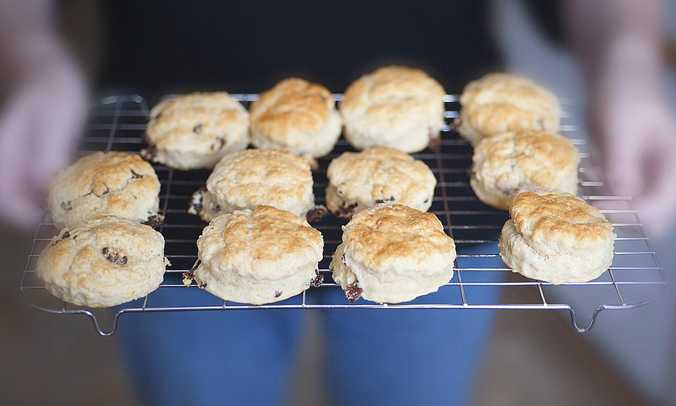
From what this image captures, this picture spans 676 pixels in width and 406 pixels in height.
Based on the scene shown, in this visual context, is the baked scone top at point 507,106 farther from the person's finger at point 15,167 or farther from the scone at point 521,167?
the person's finger at point 15,167

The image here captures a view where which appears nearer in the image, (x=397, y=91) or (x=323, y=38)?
(x=397, y=91)

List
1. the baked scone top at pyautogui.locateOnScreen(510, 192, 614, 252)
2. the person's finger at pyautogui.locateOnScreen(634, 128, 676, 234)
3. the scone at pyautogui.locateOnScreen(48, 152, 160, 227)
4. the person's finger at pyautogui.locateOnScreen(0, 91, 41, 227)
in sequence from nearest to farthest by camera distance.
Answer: the person's finger at pyautogui.locateOnScreen(0, 91, 41, 227)
the baked scone top at pyautogui.locateOnScreen(510, 192, 614, 252)
the scone at pyautogui.locateOnScreen(48, 152, 160, 227)
the person's finger at pyautogui.locateOnScreen(634, 128, 676, 234)

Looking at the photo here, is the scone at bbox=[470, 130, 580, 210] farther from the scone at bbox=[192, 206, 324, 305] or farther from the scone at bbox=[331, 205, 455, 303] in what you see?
the scone at bbox=[192, 206, 324, 305]

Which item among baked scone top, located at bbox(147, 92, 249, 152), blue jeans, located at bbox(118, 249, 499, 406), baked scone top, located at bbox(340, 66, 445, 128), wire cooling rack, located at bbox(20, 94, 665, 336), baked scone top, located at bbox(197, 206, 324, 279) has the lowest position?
blue jeans, located at bbox(118, 249, 499, 406)

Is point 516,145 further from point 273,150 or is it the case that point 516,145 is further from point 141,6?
point 141,6

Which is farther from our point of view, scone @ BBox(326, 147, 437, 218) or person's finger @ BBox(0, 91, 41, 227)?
scone @ BBox(326, 147, 437, 218)

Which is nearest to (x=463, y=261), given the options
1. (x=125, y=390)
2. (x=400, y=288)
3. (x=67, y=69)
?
(x=400, y=288)

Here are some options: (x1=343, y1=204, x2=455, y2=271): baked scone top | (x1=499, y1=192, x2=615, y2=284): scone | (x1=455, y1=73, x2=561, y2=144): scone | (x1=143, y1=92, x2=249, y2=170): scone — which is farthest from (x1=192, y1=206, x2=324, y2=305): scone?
(x1=455, y1=73, x2=561, y2=144): scone

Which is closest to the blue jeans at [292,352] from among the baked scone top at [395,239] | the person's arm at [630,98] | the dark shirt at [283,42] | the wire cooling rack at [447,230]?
the wire cooling rack at [447,230]
